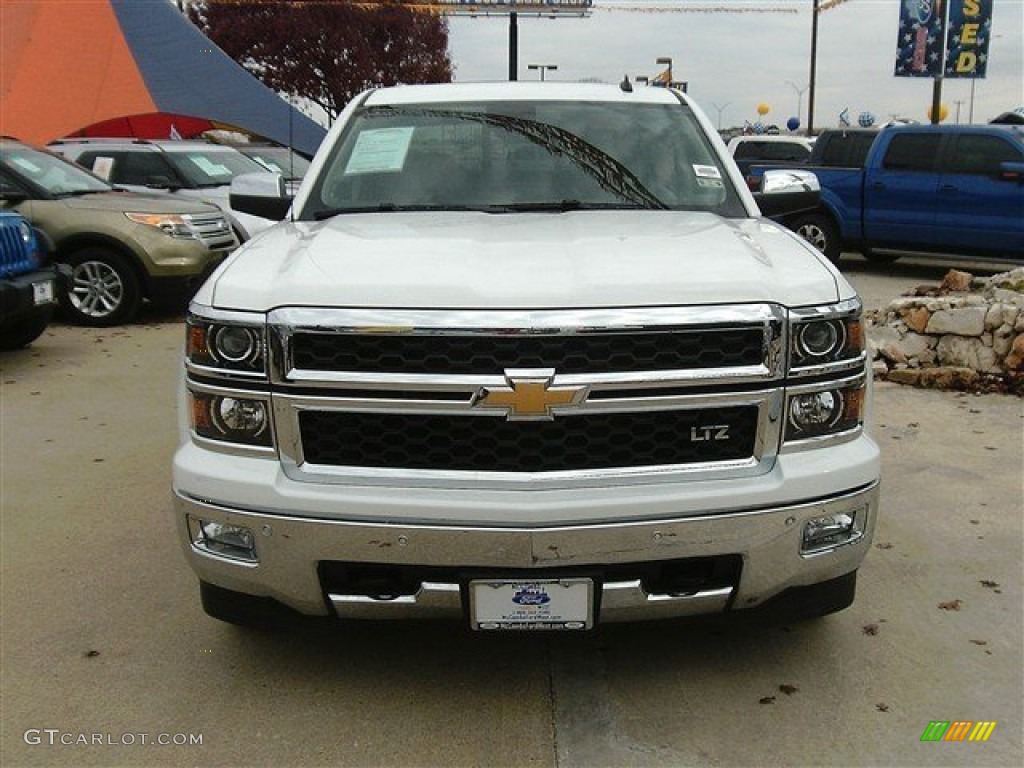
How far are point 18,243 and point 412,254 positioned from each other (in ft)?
19.8

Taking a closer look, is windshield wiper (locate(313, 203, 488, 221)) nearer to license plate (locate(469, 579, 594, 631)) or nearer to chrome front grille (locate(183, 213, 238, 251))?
license plate (locate(469, 579, 594, 631))

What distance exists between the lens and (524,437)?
263 cm

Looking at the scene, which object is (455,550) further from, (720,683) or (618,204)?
(618,204)

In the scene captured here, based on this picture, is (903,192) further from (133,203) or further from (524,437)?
(524,437)

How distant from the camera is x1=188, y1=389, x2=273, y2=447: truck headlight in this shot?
107 inches

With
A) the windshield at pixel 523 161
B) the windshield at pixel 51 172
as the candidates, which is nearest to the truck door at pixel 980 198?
the windshield at pixel 523 161

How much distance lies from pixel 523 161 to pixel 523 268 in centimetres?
138

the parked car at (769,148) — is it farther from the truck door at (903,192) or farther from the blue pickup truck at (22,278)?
the blue pickup truck at (22,278)

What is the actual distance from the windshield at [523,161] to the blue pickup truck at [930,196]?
898 centimetres

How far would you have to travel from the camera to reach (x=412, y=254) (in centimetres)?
293

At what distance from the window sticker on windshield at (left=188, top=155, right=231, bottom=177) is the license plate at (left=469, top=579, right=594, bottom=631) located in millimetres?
11168

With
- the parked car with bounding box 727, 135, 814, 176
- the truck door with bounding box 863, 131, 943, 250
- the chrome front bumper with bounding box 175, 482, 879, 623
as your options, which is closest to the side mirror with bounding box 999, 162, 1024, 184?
the truck door with bounding box 863, 131, 943, 250

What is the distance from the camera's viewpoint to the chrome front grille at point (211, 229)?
10.1 metres

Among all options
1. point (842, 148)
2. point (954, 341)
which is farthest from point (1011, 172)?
point (954, 341)
